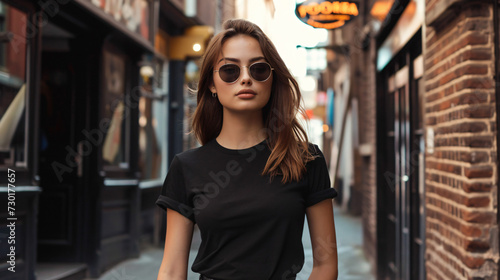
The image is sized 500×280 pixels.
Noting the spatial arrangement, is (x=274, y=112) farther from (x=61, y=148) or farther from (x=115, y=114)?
(x=115, y=114)

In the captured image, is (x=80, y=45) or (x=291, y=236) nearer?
(x=291, y=236)

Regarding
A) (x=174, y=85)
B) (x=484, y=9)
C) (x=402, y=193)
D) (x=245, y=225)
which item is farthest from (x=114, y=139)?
(x=245, y=225)

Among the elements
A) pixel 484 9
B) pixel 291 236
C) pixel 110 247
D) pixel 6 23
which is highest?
pixel 6 23

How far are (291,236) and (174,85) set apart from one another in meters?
9.17

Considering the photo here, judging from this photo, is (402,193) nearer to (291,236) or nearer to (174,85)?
(291,236)

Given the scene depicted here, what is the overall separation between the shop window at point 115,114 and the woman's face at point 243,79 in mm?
5898

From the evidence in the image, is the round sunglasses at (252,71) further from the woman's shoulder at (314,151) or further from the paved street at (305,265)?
the paved street at (305,265)

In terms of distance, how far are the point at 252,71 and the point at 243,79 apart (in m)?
0.04

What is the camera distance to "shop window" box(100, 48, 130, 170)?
793 centimetres

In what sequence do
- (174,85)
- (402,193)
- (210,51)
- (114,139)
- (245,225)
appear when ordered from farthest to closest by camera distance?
(174,85) < (114,139) < (402,193) < (210,51) < (245,225)

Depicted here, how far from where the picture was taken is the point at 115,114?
830cm

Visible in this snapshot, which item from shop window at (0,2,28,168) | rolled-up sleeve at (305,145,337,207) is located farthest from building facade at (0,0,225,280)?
rolled-up sleeve at (305,145,337,207)

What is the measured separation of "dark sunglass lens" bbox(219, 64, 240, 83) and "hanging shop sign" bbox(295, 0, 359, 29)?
4.80 meters

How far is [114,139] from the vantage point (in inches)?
328
